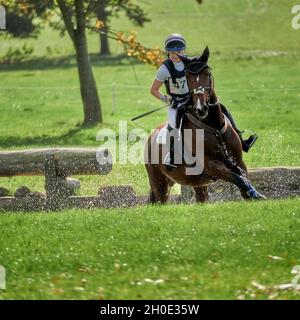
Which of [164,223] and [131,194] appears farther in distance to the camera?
[131,194]

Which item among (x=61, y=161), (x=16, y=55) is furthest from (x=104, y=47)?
(x=61, y=161)

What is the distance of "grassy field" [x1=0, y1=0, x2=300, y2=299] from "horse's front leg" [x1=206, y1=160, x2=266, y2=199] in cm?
49

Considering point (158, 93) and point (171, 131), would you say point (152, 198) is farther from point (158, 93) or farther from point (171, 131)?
point (158, 93)

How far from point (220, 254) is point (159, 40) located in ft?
179

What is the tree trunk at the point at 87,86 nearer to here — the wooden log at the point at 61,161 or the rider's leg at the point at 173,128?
the wooden log at the point at 61,161

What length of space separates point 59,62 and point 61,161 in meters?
42.4

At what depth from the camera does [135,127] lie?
101ft

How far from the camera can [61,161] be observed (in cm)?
1769

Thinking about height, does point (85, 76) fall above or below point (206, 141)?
above

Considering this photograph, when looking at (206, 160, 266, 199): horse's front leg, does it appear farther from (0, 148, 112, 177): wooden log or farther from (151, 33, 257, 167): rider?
(0, 148, 112, 177): wooden log

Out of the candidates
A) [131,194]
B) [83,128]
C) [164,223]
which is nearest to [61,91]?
[83,128]
